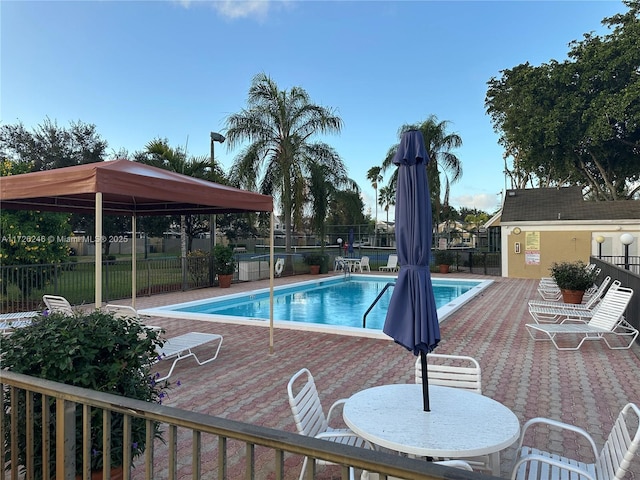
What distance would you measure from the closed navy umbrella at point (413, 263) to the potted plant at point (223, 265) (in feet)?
41.3

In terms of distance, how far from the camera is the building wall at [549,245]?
57.5 feet

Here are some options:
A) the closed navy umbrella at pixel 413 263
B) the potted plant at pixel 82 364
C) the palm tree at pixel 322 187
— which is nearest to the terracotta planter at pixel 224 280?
→ the palm tree at pixel 322 187

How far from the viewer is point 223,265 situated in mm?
14961

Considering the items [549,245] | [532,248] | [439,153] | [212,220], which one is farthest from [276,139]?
[549,245]

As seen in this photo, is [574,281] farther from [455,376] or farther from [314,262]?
[314,262]

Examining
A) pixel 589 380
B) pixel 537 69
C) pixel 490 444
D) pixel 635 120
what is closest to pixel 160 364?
pixel 490 444

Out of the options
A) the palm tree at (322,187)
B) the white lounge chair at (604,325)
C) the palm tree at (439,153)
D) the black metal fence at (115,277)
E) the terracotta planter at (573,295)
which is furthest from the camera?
the palm tree at (439,153)

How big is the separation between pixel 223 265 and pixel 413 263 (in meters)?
12.9

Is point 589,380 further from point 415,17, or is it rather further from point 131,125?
point 131,125

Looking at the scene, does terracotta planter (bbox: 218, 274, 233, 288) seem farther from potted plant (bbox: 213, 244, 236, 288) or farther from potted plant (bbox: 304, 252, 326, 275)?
potted plant (bbox: 304, 252, 326, 275)

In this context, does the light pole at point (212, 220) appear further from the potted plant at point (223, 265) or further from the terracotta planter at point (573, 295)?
the terracotta planter at point (573, 295)

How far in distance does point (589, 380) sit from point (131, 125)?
1882 centimetres

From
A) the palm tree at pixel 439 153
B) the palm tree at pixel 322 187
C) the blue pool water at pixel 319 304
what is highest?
the palm tree at pixel 439 153

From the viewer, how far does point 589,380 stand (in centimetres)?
521
